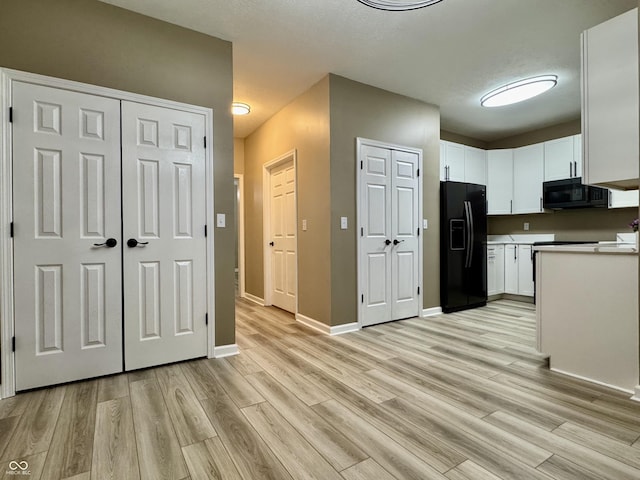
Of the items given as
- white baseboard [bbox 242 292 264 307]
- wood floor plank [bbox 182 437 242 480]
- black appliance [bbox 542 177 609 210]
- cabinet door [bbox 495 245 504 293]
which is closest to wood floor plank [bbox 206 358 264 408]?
wood floor plank [bbox 182 437 242 480]

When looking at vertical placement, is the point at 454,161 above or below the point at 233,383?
above

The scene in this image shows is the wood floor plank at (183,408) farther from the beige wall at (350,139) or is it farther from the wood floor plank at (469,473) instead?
the beige wall at (350,139)

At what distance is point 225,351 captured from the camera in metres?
2.86

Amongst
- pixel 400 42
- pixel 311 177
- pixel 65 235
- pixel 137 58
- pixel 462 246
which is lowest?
pixel 462 246

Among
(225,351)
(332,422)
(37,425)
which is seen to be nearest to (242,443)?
(332,422)

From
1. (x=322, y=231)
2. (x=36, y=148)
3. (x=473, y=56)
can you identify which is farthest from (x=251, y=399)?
(x=473, y=56)

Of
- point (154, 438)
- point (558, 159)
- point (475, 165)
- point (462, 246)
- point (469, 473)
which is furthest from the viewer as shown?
point (475, 165)

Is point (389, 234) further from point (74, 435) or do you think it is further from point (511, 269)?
point (74, 435)

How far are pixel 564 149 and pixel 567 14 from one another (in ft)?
9.26

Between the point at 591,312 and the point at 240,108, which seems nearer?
the point at 591,312

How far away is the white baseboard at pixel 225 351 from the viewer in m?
2.81

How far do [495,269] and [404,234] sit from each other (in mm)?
2187

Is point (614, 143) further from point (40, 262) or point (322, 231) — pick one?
point (40, 262)

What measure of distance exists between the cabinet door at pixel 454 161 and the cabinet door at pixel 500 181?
0.76m
